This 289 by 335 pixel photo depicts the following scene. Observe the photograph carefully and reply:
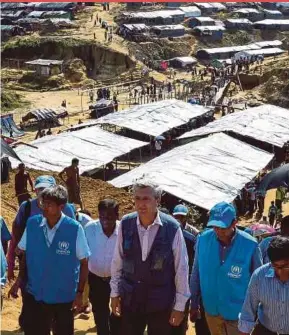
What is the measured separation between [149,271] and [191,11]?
62510mm

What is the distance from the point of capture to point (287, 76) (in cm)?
3091

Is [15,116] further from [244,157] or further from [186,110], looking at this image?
[244,157]

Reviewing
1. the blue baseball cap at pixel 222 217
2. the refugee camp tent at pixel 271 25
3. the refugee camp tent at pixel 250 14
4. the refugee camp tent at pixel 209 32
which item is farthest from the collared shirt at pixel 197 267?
the refugee camp tent at pixel 250 14

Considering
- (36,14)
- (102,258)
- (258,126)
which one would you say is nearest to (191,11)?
(36,14)

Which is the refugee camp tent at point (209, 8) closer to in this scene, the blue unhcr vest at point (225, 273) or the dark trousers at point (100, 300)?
the dark trousers at point (100, 300)

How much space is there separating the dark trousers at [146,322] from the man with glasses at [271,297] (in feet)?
1.50

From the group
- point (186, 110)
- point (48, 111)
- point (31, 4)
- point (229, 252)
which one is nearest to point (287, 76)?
point (186, 110)

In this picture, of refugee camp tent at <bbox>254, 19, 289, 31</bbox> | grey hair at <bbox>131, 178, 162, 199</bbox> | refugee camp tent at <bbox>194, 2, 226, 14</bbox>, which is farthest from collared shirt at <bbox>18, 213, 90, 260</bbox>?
refugee camp tent at <bbox>194, 2, 226, 14</bbox>

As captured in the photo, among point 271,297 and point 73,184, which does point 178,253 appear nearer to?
point 271,297

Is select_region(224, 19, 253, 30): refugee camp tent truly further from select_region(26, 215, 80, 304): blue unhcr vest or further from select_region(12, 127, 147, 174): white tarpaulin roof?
select_region(26, 215, 80, 304): blue unhcr vest

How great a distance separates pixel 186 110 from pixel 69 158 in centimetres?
968

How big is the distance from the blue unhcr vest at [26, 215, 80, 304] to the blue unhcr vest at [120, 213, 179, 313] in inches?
16.6

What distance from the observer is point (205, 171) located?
15086 mm

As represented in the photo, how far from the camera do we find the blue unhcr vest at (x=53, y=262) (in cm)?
377
